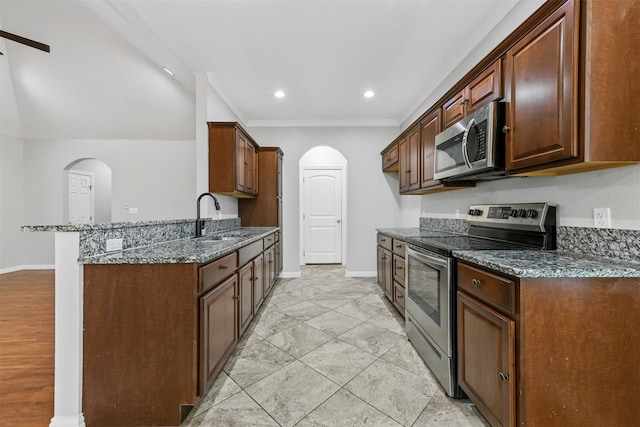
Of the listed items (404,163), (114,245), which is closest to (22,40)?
(114,245)

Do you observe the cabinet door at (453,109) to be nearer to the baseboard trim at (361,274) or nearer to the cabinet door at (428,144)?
the cabinet door at (428,144)

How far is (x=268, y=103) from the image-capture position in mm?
3889

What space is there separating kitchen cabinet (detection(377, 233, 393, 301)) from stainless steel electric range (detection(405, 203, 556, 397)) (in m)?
0.79

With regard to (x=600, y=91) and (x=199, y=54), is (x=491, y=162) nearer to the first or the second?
(x=600, y=91)

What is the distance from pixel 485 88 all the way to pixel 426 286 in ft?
4.77

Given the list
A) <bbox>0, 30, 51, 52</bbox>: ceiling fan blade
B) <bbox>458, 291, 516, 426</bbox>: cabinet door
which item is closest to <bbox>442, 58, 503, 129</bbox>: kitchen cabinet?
<bbox>458, 291, 516, 426</bbox>: cabinet door

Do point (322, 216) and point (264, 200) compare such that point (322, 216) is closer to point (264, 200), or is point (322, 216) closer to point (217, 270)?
point (264, 200)

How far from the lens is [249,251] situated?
8.30 feet

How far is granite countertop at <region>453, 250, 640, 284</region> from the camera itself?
1.10 metres

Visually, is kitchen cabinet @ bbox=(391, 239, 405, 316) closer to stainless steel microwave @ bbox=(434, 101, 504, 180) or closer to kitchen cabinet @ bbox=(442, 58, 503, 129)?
stainless steel microwave @ bbox=(434, 101, 504, 180)

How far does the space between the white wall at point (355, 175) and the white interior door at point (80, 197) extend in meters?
4.21

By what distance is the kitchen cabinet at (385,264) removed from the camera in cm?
318

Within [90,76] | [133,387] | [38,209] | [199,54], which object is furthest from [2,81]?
[133,387]

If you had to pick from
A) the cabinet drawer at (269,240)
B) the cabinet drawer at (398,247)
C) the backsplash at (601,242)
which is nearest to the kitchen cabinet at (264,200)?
the cabinet drawer at (269,240)
